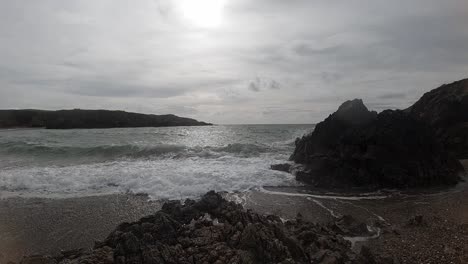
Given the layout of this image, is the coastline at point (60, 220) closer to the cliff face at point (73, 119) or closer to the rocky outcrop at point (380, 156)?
the rocky outcrop at point (380, 156)

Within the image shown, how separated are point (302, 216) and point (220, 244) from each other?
157 inches

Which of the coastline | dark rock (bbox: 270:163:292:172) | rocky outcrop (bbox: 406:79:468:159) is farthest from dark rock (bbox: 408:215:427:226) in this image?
rocky outcrop (bbox: 406:79:468:159)

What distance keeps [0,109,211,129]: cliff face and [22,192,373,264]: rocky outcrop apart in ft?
264

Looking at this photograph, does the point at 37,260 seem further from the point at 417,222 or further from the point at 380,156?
the point at 380,156

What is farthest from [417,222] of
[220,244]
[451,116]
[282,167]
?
[451,116]

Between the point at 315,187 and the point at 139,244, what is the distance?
9759 millimetres

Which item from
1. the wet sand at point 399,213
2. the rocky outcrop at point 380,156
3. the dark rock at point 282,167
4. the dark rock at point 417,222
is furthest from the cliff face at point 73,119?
the dark rock at point 417,222

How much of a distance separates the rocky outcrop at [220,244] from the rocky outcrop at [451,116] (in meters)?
18.1

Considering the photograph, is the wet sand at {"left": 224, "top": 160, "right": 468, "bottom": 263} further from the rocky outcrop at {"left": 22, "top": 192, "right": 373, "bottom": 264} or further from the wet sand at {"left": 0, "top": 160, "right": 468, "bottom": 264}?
the rocky outcrop at {"left": 22, "top": 192, "right": 373, "bottom": 264}

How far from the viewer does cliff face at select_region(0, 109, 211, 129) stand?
7919cm

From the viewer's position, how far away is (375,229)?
868 cm

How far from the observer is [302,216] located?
9.81 meters

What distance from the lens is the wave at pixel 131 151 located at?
24734 millimetres

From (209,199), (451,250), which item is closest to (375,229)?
(451,250)
